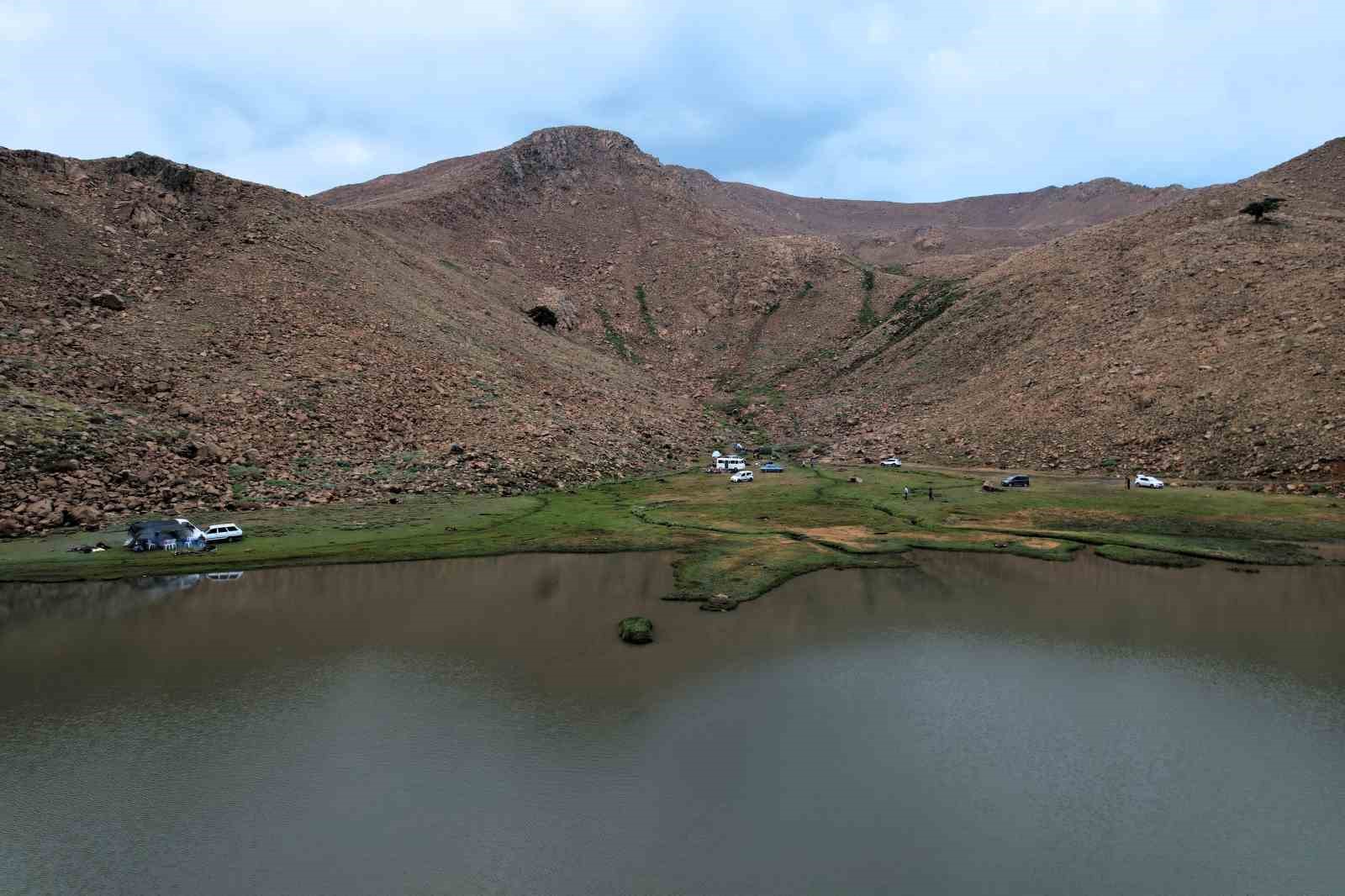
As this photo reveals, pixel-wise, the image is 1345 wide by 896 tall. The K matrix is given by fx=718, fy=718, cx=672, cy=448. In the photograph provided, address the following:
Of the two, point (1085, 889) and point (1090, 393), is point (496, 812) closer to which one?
point (1085, 889)

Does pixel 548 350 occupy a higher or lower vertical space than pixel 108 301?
lower

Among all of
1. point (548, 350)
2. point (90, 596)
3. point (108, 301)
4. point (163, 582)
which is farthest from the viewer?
point (548, 350)

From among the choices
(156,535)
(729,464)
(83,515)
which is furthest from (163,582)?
(729,464)

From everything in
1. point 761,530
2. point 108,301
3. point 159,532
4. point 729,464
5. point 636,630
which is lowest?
point 636,630

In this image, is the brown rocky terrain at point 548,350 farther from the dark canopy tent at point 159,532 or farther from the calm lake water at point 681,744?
the calm lake water at point 681,744

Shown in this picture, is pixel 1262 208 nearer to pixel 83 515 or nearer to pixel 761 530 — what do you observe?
pixel 761 530

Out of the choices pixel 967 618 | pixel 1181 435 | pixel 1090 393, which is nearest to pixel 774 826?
pixel 967 618

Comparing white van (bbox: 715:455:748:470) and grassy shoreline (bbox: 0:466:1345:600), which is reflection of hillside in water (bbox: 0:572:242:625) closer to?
grassy shoreline (bbox: 0:466:1345:600)

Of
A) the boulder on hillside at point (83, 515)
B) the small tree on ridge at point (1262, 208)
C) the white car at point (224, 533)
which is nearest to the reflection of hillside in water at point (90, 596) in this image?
the white car at point (224, 533)
